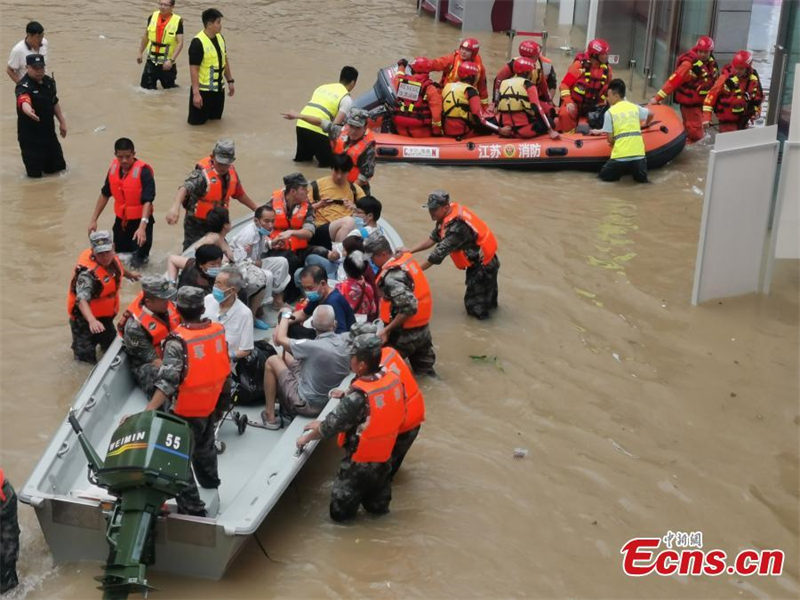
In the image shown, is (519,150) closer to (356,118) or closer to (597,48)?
(597,48)

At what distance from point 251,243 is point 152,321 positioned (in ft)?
5.27

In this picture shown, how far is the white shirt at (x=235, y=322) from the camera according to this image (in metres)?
7.09

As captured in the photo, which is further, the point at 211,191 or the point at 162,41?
the point at 162,41

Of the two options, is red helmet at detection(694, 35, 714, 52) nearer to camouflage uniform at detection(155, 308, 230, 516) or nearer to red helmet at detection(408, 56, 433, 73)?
red helmet at detection(408, 56, 433, 73)

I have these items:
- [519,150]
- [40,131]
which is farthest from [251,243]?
[519,150]

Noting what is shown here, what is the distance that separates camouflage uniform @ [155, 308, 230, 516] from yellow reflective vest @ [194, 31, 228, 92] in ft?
24.3

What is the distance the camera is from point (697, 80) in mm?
13359

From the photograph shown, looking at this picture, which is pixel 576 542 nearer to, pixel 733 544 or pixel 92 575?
pixel 733 544

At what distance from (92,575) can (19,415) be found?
186 cm

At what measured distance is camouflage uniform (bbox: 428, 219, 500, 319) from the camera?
28.6 ft

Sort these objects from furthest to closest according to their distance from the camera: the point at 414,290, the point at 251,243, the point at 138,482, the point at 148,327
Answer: the point at 251,243 → the point at 414,290 → the point at 148,327 → the point at 138,482

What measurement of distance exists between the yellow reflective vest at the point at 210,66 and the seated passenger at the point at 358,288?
577 centimetres

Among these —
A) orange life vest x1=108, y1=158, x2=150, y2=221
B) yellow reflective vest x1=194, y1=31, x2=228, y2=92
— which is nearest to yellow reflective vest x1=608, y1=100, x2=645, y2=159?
yellow reflective vest x1=194, y1=31, x2=228, y2=92

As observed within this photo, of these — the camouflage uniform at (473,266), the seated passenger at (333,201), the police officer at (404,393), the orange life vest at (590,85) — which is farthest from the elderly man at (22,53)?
the police officer at (404,393)
